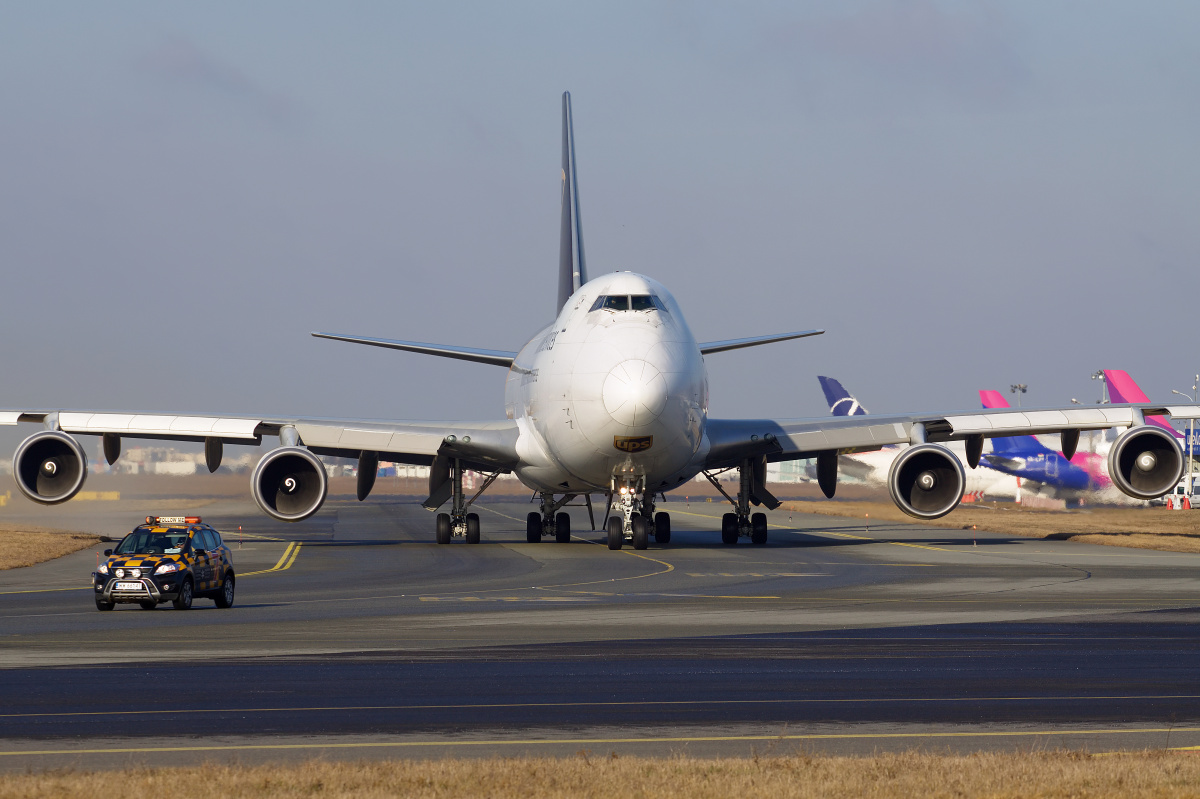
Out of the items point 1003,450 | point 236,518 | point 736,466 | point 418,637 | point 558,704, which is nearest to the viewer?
point 558,704

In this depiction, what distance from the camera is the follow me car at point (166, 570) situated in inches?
852

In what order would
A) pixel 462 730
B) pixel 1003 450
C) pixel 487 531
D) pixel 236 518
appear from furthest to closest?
pixel 1003 450
pixel 236 518
pixel 487 531
pixel 462 730

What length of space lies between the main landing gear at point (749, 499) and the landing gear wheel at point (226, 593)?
59.3 ft

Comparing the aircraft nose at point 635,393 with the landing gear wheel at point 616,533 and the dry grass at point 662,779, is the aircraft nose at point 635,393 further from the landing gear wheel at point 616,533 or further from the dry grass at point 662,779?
the dry grass at point 662,779

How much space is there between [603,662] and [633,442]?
17327mm

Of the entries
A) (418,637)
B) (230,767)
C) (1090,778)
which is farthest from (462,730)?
(418,637)

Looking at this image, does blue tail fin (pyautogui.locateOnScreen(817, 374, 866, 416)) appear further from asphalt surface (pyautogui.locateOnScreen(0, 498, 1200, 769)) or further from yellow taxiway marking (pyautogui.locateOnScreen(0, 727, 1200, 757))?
yellow taxiway marking (pyautogui.locateOnScreen(0, 727, 1200, 757))

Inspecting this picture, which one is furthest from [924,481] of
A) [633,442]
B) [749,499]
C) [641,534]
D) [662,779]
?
[662,779]

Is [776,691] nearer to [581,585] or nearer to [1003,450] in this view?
[581,585]

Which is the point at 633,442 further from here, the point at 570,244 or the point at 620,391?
the point at 570,244

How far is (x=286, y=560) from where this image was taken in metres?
34.9

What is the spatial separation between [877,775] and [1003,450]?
7642 cm

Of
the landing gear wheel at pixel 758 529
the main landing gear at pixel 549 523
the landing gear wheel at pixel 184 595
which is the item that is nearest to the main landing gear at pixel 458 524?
the main landing gear at pixel 549 523

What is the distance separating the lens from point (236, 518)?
6262cm
